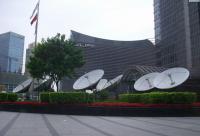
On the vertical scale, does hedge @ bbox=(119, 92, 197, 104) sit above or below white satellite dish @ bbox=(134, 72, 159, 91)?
below

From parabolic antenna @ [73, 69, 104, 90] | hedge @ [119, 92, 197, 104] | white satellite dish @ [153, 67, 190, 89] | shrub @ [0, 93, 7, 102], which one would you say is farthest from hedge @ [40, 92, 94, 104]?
parabolic antenna @ [73, 69, 104, 90]

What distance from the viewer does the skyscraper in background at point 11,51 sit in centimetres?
12818

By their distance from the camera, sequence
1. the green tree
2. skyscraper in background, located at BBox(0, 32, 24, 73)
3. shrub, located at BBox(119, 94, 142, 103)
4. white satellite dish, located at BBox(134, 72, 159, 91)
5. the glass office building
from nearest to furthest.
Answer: shrub, located at BBox(119, 94, 142, 103) < white satellite dish, located at BBox(134, 72, 159, 91) < the green tree < skyscraper in background, located at BBox(0, 32, 24, 73) < the glass office building

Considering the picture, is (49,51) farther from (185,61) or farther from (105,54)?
(105,54)

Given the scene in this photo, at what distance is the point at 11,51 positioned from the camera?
429 ft

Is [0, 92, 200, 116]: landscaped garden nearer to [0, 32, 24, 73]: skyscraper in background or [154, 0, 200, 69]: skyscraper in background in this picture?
[154, 0, 200, 69]: skyscraper in background

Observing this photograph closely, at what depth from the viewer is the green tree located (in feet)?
150

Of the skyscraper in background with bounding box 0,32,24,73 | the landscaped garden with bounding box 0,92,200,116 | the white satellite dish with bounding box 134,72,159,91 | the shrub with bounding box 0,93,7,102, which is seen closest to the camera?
the landscaped garden with bounding box 0,92,200,116

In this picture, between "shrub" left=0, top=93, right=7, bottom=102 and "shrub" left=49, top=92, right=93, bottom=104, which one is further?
"shrub" left=0, top=93, right=7, bottom=102

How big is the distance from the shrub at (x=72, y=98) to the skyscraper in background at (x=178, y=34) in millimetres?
85352

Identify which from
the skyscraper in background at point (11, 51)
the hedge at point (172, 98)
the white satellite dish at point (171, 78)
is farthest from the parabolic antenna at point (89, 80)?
the skyscraper in background at point (11, 51)

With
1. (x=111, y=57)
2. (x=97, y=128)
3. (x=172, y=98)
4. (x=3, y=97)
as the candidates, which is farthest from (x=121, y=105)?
(x=111, y=57)

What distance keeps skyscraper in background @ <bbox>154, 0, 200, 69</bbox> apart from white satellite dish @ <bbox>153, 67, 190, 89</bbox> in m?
74.7

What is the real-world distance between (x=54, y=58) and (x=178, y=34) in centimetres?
8930
